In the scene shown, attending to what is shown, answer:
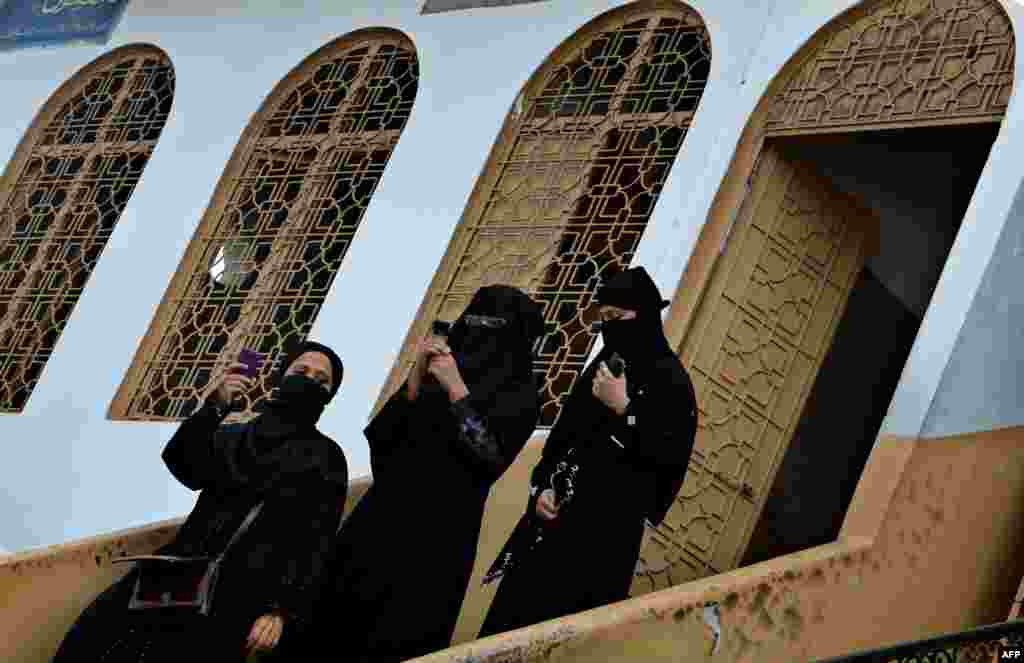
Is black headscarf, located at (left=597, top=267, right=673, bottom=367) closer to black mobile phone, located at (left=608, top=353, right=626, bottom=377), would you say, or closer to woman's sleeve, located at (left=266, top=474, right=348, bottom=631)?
black mobile phone, located at (left=608, top=353, right=626, bottom=377)

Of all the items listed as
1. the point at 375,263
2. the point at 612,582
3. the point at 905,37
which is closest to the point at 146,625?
the point at 612,582

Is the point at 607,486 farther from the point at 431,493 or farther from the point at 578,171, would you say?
the point at 578,171

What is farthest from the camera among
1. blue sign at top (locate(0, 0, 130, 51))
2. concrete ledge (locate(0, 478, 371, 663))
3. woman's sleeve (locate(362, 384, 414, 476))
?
blue sign at top (locate(0, 0, 130, 51))

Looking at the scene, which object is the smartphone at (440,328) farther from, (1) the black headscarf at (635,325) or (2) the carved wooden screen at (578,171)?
(2) the carved wooden screen at (578,171)

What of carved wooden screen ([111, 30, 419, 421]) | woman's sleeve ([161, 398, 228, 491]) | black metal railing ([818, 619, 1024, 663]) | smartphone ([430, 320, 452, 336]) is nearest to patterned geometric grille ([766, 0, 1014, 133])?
carved wooden screen ([111, 30, 419, 421])

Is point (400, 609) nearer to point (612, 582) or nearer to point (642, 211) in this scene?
point (612, 582)

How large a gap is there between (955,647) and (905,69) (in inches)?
126

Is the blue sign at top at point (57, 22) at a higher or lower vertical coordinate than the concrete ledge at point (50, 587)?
higher

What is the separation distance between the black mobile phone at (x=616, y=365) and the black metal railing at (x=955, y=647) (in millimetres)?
1263

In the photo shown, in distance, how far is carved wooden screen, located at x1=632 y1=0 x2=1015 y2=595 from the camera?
24.5ft

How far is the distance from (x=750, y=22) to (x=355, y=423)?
7.70 ft

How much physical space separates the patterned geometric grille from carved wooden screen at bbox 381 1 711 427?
2.06 ft

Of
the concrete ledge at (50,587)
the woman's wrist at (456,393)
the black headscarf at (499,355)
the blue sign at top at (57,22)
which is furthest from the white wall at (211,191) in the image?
the woman's wrist at (456,393)

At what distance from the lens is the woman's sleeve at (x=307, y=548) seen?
5773 millimetres
